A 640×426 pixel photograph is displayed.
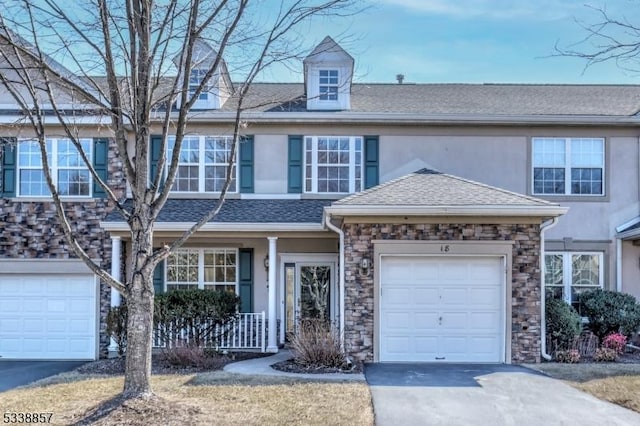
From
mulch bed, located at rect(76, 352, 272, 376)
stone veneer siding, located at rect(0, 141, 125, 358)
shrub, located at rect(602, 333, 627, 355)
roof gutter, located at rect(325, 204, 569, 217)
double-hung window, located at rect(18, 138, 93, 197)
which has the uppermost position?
double-hung window, located at rect(18, 138, 93, 197)

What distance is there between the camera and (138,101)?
8.27 meters

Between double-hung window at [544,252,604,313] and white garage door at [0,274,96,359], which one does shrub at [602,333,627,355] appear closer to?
double-hung window at [544,252,604,313]

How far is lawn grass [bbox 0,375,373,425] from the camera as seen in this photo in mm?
7352

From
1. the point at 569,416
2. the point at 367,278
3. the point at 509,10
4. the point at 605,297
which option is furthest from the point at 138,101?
the point at 605,297

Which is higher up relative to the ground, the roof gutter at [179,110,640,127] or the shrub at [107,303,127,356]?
the roof gutter at [179,110,640,127]

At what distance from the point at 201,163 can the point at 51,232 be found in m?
4.00

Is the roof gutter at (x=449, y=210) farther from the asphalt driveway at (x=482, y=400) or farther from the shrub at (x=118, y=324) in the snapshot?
the shrub at (x=118, y=324)

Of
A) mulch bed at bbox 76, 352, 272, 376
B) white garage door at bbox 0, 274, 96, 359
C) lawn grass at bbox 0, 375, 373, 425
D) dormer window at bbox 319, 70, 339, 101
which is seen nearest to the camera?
lawn grass at bbox 0, 375, 373, 425

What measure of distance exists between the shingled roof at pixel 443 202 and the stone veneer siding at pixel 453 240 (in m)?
0.52

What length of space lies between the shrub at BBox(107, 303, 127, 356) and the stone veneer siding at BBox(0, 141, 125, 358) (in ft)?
4.53

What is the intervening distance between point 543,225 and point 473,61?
3974 mm

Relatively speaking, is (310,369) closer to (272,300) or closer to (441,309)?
(272,300)

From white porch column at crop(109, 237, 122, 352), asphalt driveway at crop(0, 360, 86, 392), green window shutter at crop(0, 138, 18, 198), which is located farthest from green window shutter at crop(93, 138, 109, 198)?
asphalt driveway at crop(0, 360, 86, 392)

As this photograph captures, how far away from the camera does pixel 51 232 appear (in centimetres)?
1399
